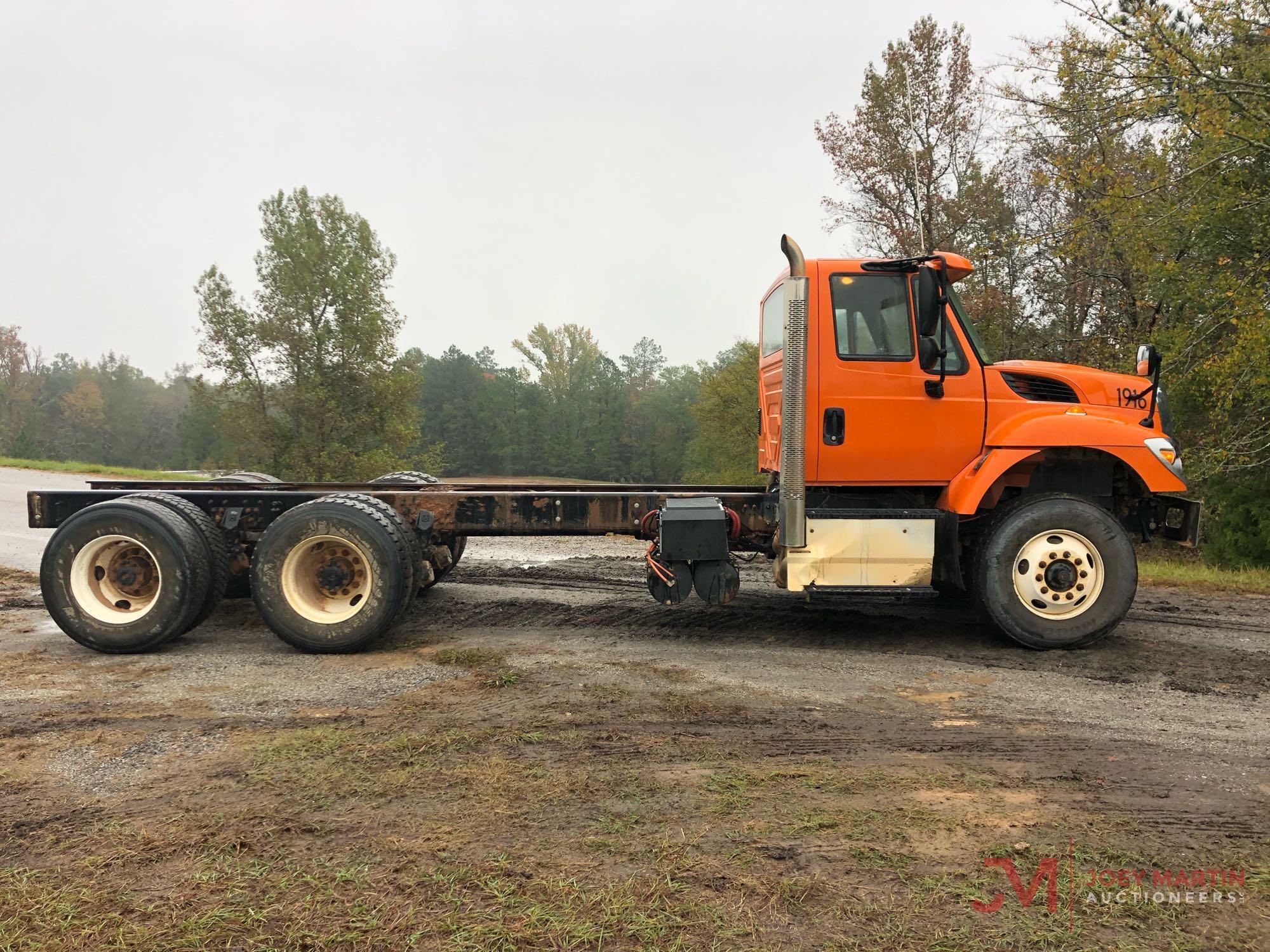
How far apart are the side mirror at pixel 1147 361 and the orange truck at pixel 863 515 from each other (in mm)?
17

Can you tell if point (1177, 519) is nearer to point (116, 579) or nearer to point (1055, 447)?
point (1055, 447)

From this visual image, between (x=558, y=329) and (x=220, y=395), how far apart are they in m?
34.9

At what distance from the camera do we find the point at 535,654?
17.9 feet

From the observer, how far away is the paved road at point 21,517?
32.8 ft

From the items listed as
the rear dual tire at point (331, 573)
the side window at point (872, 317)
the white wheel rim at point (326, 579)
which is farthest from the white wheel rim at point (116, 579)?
the side window at point (872, 317)

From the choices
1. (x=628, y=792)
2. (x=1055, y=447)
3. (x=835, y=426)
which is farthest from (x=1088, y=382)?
(x=628, y=792)

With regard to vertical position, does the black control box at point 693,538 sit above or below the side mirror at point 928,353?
below

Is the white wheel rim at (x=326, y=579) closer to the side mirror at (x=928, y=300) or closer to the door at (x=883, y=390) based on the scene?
the door at (x=883, y=390)

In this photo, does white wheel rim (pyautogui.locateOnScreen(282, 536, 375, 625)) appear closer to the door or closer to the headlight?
the door

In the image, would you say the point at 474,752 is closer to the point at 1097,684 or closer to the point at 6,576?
the point at 1097,684

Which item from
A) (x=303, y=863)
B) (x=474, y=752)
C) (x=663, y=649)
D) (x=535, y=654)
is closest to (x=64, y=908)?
(x=303, y=863)

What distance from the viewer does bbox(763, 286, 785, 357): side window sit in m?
6.13

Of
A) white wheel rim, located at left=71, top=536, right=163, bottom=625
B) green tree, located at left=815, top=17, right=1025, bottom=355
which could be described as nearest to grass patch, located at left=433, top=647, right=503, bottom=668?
white wheel rim, located at left=71, top=536, right=163, bottom=625

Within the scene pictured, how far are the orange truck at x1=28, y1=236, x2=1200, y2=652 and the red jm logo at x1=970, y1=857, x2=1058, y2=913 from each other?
9.73 ft
